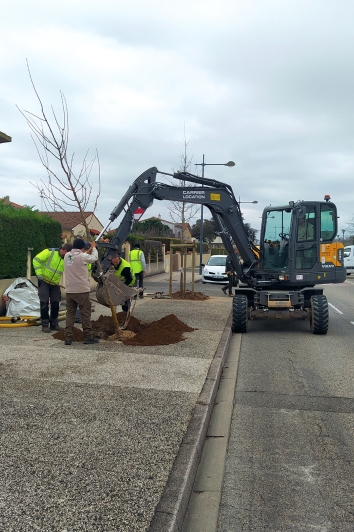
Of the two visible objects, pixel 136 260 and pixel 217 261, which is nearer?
pixel 136 260

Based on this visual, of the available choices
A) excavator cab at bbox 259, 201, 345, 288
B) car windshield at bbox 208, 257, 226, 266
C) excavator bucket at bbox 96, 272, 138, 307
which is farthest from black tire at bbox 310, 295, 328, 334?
car windshield at bbox 208, 257, 226, 266

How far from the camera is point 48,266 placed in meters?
9.64

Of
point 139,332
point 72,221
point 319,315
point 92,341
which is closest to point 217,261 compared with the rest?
point 319,315

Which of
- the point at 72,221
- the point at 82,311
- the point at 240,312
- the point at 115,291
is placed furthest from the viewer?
the point at 240,312

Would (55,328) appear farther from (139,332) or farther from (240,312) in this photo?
(240,312)

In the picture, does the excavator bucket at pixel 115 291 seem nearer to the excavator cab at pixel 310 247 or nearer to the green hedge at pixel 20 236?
the green hedge at pixel 20 236

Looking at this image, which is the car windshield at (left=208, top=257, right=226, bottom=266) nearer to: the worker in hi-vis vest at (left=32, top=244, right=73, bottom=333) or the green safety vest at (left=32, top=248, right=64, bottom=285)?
the worker in hi-vis vest at (left=32, top=244, right=73, bottom=333)

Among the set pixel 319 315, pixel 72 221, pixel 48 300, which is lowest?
pixel 319 315

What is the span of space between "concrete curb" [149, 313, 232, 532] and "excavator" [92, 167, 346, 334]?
5222 mm

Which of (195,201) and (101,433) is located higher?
(195,201)


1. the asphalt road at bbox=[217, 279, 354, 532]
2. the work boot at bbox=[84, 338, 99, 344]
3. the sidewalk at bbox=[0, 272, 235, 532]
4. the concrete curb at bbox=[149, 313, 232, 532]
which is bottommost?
the asphalt road at bbox=[217, 279, 354, 532]

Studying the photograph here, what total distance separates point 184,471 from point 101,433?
3.19 ft

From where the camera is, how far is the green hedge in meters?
11.8

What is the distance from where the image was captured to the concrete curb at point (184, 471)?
10.1 ft
